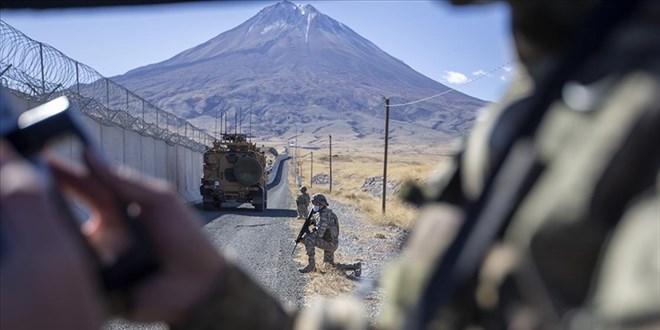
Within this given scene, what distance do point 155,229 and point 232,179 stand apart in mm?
25431

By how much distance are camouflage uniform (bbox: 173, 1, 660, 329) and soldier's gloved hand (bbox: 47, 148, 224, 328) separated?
30 centimetres

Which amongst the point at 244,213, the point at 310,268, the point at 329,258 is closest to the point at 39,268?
the point at 310,268

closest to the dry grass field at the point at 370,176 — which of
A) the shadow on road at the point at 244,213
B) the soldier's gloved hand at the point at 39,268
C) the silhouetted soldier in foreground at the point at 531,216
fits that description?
the silhouetted soldier in foreground at the point at 531,216

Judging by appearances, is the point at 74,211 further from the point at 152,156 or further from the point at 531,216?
the point at 152,156

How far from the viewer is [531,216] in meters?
0.77

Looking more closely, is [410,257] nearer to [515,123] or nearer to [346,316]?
[346,316]

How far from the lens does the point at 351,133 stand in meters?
175

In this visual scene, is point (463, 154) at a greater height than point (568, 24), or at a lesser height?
lesser

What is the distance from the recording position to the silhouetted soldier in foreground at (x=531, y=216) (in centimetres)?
69

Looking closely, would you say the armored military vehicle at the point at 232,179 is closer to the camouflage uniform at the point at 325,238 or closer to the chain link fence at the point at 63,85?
the chain link fence at the point at 63,85

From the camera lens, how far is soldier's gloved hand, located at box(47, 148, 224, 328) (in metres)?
0.97

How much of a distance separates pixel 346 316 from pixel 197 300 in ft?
0.69

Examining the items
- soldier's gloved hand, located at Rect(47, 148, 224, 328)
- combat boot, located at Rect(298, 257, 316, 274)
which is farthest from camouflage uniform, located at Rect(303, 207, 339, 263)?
soldier's gloved hand, located at Rect(47, 148, 224, 328)

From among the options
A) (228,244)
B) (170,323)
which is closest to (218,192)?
(228,244)
